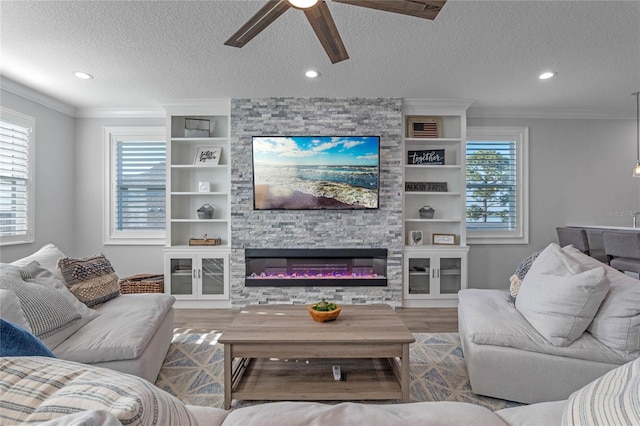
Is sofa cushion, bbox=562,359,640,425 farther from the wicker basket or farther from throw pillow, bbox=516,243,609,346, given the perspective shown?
the wicker basket

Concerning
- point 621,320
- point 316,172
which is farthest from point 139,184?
point 621,320

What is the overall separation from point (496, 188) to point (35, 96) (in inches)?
227

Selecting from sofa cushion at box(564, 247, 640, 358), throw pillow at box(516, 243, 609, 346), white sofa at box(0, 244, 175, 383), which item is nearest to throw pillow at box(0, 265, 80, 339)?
white sofa at box(0, 244, 175, 383)

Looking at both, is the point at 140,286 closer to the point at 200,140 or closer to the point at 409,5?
the point at 200,140

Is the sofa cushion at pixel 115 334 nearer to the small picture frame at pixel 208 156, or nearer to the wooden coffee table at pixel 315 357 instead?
the wooden coffee table at pixel 315 357

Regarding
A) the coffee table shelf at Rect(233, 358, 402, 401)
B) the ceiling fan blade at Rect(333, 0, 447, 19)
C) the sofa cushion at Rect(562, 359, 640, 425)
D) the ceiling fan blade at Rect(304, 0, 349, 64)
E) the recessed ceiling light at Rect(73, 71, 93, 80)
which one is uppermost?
the recessed ceiling light at Rect(73, 71, 93, 80)

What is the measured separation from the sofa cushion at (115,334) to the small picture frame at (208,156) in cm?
→ 217

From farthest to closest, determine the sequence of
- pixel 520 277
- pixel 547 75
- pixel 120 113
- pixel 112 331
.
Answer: pixel 120 113 < pixel 547 75 < pixel 520 277 < pixel 112 331

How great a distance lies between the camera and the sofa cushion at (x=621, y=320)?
1729mm

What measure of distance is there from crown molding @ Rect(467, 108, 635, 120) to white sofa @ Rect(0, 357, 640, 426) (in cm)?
393

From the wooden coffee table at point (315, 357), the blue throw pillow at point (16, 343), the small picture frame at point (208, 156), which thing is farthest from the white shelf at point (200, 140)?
the blue throw pillow at point (16, 343)

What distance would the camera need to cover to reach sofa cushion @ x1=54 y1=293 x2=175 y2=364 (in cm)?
180

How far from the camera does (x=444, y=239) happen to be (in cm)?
410

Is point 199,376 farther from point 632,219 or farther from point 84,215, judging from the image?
point 632,219
